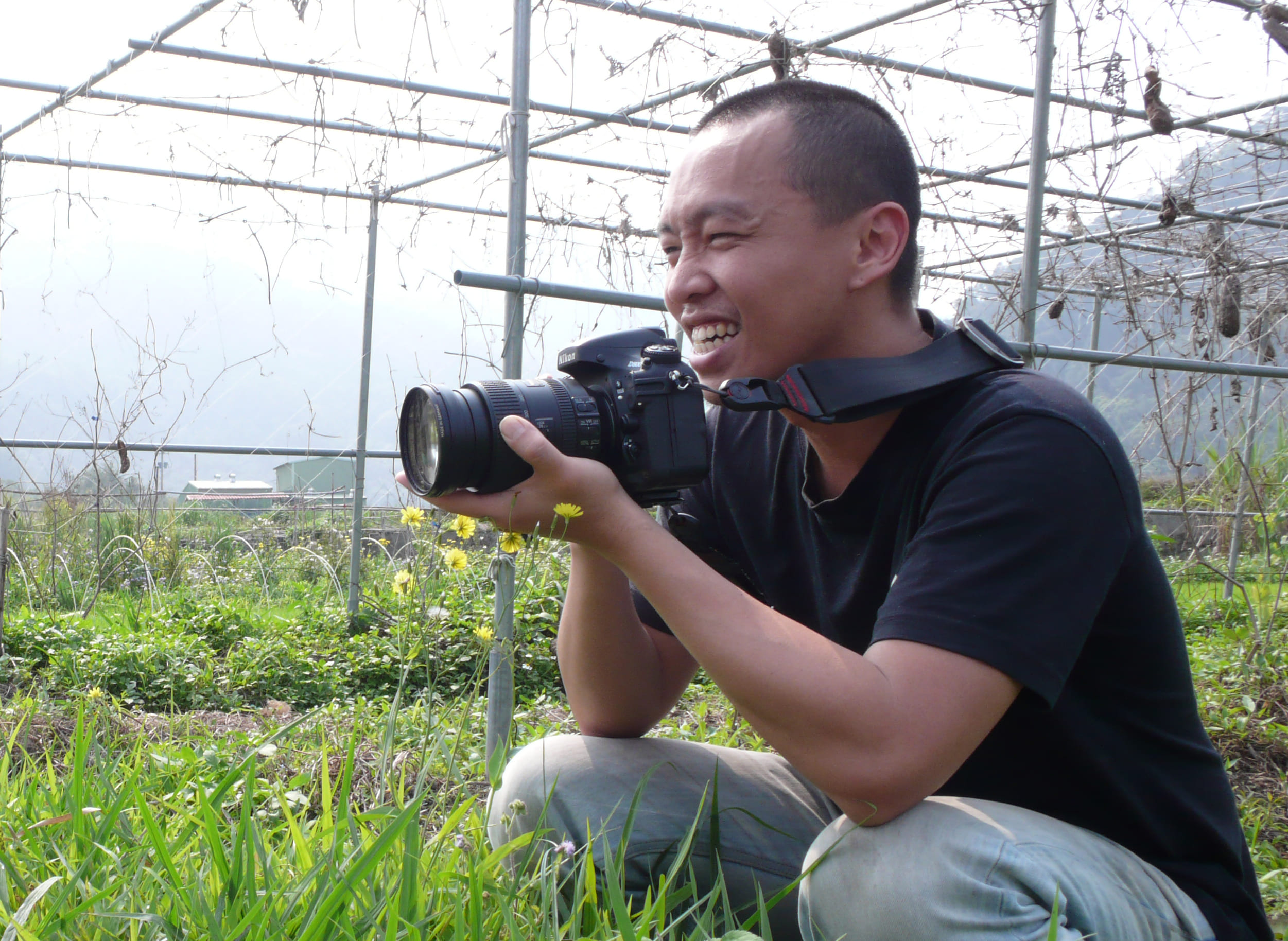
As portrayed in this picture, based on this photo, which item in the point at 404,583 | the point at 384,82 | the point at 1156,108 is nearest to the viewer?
the point at 404,583

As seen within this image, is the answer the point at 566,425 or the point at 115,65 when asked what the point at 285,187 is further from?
the point at 566,425

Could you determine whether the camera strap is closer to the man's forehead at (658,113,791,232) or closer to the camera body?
the camera body

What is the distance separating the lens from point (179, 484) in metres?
15.0

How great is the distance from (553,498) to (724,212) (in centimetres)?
44

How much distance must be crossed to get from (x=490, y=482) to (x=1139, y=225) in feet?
26.7

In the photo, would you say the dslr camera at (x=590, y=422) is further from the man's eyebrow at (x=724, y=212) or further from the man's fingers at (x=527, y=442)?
the man's eyebrow at (x=724, y=212)

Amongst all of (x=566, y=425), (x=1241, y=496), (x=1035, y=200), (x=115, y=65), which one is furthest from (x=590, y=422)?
(x=1241, y=496)

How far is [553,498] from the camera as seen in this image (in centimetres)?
127

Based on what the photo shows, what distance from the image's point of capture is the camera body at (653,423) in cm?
134

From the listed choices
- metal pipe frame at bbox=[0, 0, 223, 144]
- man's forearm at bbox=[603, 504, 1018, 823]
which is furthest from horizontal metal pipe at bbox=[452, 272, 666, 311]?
metal pipe frame at bbox=[0, 0, 223, 144]

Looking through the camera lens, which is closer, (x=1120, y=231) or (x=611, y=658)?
(x=611, y=658)

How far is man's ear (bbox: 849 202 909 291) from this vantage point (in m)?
1.39

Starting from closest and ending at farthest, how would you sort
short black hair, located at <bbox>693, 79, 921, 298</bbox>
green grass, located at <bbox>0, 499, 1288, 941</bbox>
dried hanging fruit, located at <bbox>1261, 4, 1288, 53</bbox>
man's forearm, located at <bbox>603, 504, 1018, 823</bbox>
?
man's forearm, located at <bbox>603, 504, 1018, 823</bbox>, green grass, located at <bbox>0, 499, 1288, 941</bbox>, short black hair, located at <bbox>693, 79, 921, 298</bbox>, dried hanging fruit, located at <bbox>1261, 4, 1288, 53</bbox>

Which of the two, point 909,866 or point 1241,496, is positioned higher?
point 1241,496
